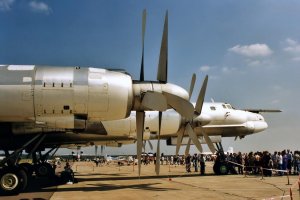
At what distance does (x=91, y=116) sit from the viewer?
1377 centimetres

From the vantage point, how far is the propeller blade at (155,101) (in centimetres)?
1352

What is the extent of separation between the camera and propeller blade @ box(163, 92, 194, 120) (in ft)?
45.1

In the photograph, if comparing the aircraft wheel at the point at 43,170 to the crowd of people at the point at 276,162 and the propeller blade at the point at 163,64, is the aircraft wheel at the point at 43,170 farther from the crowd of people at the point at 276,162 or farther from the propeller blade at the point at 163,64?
the propeller blade at the point at 163,64

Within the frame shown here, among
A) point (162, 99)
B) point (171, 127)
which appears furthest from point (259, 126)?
point (162, 99)

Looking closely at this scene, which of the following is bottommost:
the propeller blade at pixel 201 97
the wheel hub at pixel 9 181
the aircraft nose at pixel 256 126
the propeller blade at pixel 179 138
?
the wheel hub at pixel 9 181

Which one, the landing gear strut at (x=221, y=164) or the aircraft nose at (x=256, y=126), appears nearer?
the landing gear strut at (x=221, y=164)

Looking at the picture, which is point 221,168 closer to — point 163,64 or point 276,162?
point 276,162

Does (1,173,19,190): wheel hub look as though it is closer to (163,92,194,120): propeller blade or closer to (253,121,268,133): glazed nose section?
(163,92,194,120): propeller blade

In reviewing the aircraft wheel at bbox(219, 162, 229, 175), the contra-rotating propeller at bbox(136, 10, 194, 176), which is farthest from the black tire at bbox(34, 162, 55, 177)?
the contra-rotating propeller at bbox(136, 10, 194, 176)

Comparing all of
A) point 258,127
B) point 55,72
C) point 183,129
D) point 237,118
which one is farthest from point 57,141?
point 258,127

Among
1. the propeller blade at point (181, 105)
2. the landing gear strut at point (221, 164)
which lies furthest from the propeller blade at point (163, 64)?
the landing gear strut at point (221, 164)

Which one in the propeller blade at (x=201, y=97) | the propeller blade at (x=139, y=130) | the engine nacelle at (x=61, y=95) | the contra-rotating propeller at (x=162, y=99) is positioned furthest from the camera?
the propeller blade at (x=201, y=97)

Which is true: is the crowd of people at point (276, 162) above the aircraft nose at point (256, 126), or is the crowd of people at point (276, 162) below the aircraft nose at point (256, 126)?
below

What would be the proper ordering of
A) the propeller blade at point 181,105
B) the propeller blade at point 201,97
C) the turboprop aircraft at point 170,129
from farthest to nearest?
the propeller blade at point 201,97 < the turboprop aircraft at point 170,129 < the propeller blade at point 181,105
